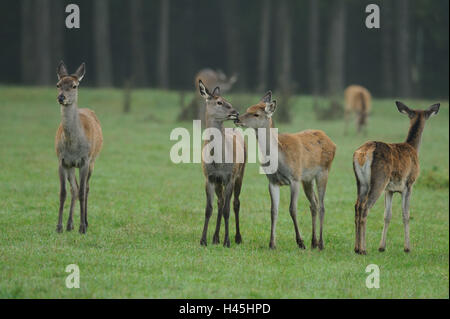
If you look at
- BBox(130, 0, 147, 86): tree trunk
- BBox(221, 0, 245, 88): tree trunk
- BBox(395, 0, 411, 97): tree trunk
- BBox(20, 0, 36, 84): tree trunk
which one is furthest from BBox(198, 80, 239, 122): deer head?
BBox(221, 0, 245, 88): tree trunk

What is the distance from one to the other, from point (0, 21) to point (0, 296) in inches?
1496

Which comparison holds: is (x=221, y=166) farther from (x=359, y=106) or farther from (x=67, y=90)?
(x=359, y=106)

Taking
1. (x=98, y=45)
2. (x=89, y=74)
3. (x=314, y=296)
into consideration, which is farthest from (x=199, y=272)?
(x=89, y=74)

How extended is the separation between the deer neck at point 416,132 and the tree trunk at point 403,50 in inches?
1118

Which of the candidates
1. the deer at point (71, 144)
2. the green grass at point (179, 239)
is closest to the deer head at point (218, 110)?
the green grass at point (179, 239)

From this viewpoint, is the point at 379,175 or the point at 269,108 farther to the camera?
the point at 269,108

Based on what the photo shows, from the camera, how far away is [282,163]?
8.84 m

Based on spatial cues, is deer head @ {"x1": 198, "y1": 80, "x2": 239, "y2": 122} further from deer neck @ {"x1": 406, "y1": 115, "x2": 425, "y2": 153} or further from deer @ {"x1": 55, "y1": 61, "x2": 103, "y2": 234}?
deer neck @ {"x1": 406, "y1": 115, "x2": 425, "y2": 153}

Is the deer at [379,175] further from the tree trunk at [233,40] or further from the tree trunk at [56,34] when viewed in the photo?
the tree trunk at [233,40]

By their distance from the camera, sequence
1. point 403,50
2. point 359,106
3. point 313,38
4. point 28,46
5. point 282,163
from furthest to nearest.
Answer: point 313,38, point 403,50, point 28,46, point 359,106, point 282,163

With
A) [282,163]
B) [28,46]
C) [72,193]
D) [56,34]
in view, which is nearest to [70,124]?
[72,193]

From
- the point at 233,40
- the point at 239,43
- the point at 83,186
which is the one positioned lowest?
the point at 83,186

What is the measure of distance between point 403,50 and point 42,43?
17.6 m

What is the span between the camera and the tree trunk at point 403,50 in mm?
36844
